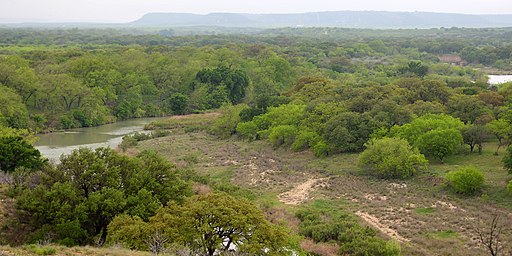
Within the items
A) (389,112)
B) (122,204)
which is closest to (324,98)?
(389,112)

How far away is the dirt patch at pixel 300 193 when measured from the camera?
1062 inches

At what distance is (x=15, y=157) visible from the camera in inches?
982

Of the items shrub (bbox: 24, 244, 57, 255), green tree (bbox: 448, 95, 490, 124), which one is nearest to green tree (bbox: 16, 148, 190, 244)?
shrub (bbox: 24, 244, 57, 255)

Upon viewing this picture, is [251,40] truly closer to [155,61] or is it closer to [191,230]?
[155,61]

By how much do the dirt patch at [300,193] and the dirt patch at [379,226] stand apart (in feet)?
12.1

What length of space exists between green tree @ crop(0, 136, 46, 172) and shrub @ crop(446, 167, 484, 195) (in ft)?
66.1

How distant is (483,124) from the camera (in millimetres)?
34344

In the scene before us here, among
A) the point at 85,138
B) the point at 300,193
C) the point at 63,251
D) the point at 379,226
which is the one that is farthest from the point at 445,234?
the point at 85,138

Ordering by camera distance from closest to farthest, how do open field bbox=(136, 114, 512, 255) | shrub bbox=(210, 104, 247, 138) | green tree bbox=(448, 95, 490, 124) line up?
1. open field bbox=(136, 114, 512, 255)
2. green tree bbox=(448, 95, 490, 124)
3. shrub bbox=(210, 104, 247, 138)

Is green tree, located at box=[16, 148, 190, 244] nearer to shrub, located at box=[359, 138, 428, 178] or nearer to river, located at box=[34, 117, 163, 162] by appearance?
shrub, located at box=[359, 138, 428, 178]

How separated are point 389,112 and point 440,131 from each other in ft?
20.4

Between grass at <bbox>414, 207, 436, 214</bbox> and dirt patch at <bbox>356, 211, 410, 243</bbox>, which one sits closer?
dirt patch at <bbox>356, 211, 410, 243</bbox>

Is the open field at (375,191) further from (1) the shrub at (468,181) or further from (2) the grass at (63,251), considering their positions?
(2) the grass at (63,251)

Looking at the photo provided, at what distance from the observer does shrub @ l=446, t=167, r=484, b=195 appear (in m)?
25.8
